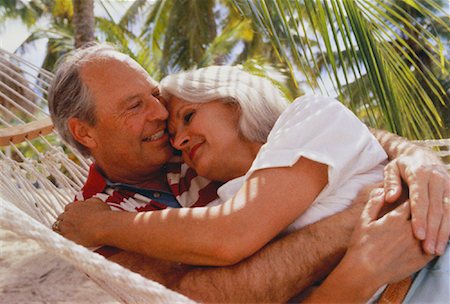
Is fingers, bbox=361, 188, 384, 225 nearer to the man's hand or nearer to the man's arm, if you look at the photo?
the man's arm

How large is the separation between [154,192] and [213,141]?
0.98 feet

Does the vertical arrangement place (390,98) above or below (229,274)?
below

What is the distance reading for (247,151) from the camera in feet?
4.96

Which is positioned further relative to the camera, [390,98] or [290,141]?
[390,98]

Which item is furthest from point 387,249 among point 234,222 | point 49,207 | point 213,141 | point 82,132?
point 49,207

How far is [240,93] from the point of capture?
5.07 feet

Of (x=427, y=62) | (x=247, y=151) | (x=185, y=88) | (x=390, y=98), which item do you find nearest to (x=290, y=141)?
(x=247, y=151)

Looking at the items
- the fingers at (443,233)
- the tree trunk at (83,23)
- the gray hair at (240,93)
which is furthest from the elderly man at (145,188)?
the tree trunk at (83,23)

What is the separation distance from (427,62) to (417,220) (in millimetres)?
16451

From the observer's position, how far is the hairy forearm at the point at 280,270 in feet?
3.61

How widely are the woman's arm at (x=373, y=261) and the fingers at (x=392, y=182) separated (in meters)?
0.06

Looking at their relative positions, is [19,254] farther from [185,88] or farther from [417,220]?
[417,220]

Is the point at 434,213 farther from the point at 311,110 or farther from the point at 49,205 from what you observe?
the point at 49,205

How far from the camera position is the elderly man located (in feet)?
3.64
